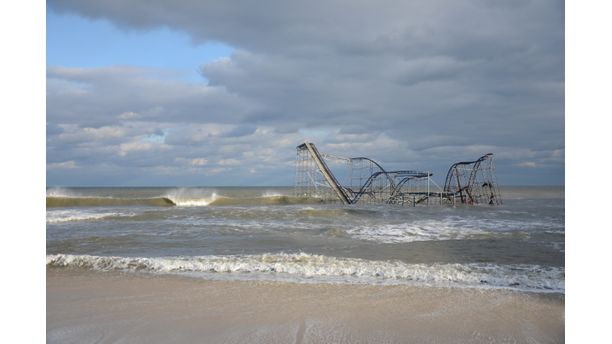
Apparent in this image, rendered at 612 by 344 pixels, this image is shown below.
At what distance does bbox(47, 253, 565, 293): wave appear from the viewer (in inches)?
292

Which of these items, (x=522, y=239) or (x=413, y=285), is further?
(x=522, y=239)

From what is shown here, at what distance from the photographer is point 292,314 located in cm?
539

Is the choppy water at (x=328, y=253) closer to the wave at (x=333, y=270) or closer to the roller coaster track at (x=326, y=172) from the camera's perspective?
the wave at (x=333, y=270)

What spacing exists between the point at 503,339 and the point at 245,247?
768 cm

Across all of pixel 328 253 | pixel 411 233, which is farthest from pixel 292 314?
pixel 411 233

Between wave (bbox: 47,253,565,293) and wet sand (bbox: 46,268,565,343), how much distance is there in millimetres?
642

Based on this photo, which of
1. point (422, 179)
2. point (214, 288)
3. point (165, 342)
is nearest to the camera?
point (165, 342)

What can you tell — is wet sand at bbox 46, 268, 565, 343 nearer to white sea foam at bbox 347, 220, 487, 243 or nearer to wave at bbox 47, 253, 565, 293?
wave at bbox 47, 253, 565, 293

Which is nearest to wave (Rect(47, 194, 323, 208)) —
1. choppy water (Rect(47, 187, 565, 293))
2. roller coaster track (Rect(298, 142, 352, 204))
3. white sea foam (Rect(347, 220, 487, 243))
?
roller coaster track (Rect(298, 142, 352, 204))
